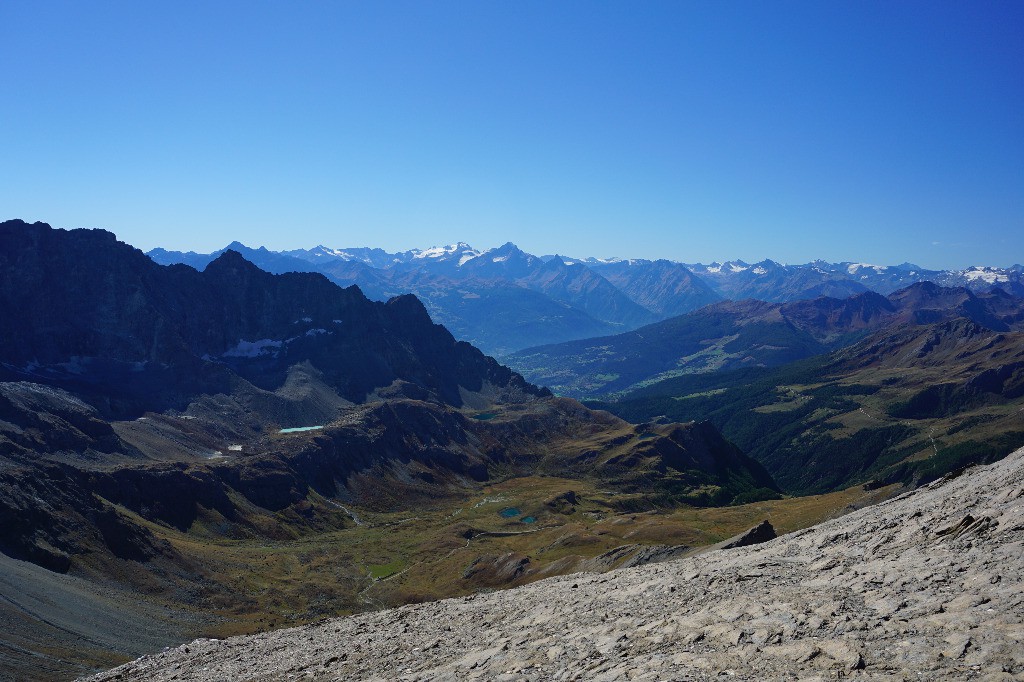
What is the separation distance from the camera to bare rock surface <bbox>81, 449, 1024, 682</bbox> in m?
25.4

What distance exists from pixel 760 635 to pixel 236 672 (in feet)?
126

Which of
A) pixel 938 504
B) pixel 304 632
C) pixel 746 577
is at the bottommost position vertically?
pixel 304 632

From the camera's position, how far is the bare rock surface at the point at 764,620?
25.4 meters

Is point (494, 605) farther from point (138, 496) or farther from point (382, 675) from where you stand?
point (138, 496)

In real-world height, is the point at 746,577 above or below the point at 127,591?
above

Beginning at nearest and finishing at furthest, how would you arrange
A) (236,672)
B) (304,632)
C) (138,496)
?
(236,672) → (304,632) → (138,496)

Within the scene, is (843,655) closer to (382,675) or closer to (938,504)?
(938,504)

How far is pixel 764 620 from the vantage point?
1190 inches

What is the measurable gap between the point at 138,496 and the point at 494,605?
163 m

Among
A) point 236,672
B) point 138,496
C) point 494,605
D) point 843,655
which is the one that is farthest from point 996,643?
point 138,496

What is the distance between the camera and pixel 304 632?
5881 cm

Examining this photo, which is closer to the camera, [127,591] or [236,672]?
[236,672]

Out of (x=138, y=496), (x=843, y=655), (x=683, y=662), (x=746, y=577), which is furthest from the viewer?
(x=138, y=496)

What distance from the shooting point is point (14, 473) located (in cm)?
12706
